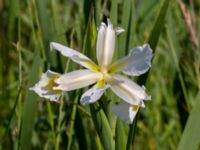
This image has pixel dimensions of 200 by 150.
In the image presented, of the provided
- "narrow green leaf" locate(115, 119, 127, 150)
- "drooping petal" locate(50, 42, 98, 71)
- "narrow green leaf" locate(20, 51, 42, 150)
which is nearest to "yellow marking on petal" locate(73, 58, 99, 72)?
"drooping petal" locate(50, 42, 98, 71)

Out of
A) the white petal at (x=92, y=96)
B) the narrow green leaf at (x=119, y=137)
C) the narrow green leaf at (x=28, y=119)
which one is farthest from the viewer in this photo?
the narrow green leaf at (x=28, y=119)

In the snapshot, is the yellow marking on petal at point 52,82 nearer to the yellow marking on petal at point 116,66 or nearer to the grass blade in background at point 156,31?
the yellow marking on petal at point 116,66

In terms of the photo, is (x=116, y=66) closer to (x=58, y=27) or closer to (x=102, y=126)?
(x=102, y=126)

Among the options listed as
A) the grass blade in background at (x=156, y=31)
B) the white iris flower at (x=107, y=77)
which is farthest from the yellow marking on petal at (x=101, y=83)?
the grass blade in background at (x=156, y=31)

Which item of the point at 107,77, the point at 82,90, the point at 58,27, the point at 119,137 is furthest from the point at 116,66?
the point at 58,27

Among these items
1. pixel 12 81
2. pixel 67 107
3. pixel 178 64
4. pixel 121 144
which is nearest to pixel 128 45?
pixel 121 144

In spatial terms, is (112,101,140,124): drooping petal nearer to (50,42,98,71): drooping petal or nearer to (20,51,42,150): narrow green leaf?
(50,42,98,71): drooping petal

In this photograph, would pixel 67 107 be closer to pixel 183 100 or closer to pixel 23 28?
pixel 183 100
